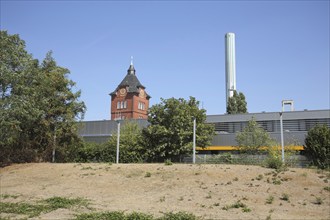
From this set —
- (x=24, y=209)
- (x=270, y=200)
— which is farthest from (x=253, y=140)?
(x=24, y=209)

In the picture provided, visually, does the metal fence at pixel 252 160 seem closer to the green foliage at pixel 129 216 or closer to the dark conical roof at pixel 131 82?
the green foliage at pixel 129 216

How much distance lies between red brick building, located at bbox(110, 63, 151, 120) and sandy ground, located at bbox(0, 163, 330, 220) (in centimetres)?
6604

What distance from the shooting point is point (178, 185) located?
13609 mm

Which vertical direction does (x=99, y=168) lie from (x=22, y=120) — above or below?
below

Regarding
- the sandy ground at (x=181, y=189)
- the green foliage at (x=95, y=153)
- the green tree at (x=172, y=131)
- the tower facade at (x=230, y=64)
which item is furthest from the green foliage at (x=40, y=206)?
the tower facade at (x=230, y=64)

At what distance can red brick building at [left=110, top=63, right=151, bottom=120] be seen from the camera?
84.2 meters

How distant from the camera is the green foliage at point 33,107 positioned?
18.7 m

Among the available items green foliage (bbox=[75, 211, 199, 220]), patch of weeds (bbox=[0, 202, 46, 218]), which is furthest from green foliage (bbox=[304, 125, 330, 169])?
patch of weeds (bbox=[0, 202, 46, 218])

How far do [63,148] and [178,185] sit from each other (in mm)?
13248

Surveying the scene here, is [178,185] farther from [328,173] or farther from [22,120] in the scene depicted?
[22,120]

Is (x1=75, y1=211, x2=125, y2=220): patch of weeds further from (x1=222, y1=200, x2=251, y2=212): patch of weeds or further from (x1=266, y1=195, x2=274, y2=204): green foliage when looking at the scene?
(x1=266, y1=195, x2=274, y2=204): green foliage

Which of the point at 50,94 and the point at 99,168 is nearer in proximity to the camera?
the point at 99,168

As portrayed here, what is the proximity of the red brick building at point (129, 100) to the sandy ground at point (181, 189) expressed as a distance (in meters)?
66.0

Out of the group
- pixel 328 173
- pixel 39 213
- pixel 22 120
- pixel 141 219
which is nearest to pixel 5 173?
pixel 22 120
